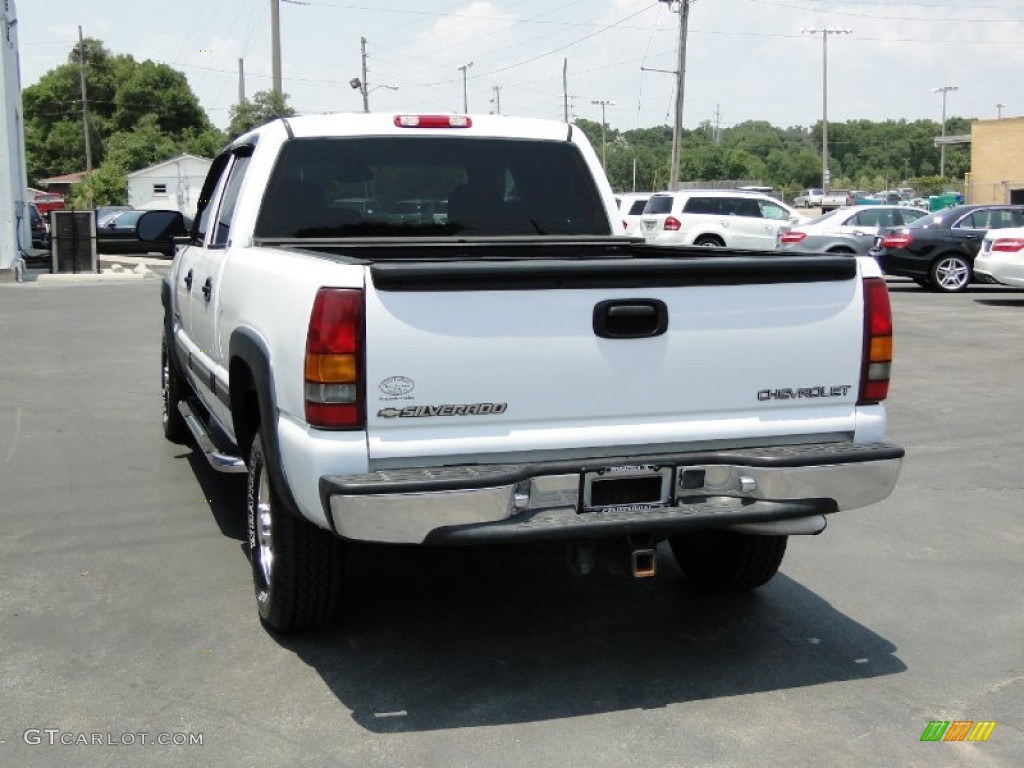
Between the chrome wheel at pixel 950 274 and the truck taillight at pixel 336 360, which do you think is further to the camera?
the chrome wheel at pixel 950 274

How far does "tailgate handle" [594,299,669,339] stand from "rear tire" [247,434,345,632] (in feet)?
4.08

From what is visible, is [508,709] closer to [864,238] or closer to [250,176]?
[250,176]

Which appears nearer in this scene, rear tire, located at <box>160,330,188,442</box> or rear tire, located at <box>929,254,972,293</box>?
rear tire, located at <box>160,330,188,442</box>

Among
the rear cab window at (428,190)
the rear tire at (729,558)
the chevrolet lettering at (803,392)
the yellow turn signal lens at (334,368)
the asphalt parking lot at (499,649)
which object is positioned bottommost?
the asphalt parking lot at (499,649)

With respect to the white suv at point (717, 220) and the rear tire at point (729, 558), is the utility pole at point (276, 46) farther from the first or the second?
the rear tire at point (729, 558)

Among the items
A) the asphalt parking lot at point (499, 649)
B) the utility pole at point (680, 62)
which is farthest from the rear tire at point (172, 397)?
the utility pole at point (680, 62)

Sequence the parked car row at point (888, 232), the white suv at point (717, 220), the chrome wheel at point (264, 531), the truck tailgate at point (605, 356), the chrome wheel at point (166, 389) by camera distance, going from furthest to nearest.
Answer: the white suv at point (717, 220)
the parked car row at point (888, 232)
the chrome wheel at point (166, 389)
the chrome wheel at point (264, 531)
the truck tailgate at point (605, 356)

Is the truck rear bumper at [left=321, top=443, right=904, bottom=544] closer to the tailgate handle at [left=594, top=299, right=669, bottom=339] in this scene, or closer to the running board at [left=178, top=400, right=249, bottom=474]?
the tailgate handle at [left=594, top=299, right=669, bottom=339]

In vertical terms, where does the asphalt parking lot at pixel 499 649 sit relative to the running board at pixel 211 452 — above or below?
below

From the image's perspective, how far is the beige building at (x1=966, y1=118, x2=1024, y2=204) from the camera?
58.3 meters

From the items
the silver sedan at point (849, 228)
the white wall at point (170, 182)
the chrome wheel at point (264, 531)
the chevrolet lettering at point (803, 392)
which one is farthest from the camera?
the white wall at point (170, 182)

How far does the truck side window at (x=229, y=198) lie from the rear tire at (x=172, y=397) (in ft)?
5.57

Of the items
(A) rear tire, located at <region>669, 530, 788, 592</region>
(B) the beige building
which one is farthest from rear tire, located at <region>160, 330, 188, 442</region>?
(B) the beige building

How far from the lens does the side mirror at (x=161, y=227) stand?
7.68 meters
